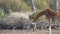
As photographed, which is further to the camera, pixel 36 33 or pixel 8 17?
pixel 8 17

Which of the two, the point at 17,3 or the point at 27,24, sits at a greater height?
the point at 17,3

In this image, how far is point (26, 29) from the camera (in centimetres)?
1983

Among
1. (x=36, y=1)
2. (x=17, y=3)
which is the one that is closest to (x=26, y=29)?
(x=17, y=3)

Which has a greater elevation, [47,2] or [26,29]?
[47,2]

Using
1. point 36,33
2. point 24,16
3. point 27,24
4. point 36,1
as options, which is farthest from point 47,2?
point 36,33

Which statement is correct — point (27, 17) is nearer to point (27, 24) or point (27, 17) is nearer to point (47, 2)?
point (27, 24)

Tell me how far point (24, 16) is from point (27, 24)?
2026 millimetres

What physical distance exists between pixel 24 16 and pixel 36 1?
817 centimetres

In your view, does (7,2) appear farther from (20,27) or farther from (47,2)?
(20,27)

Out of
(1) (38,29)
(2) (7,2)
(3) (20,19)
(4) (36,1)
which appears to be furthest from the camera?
(4) (36,1)

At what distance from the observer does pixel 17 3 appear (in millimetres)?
27984

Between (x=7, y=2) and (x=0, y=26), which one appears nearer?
(x=0, y=26)

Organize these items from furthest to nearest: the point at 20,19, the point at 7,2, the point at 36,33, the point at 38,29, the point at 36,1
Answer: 1. the point at 36,1
2. the point at 7,2
3. the point at 20,19
4. the point at 38,29
5. the point at 36,33

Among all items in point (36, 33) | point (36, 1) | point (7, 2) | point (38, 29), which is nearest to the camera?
point (36, 33)
